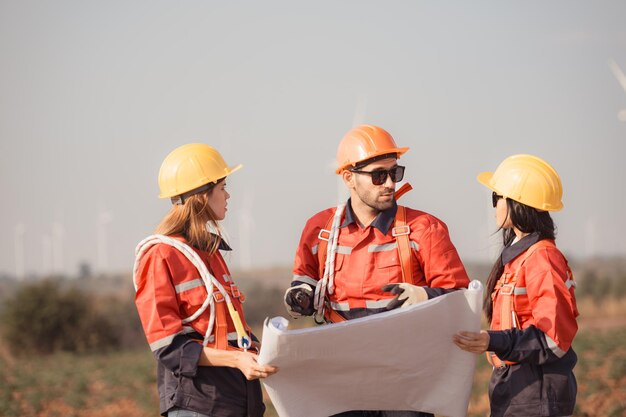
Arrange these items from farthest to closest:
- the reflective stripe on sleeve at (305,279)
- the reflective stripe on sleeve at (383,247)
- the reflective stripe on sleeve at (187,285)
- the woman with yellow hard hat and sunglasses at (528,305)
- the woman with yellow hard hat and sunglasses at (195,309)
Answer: the reflective stripe on sleeve at (305,279), the reflective stripe on sleeve at (383,247), the woman with yellow hard hat and sunglasses at (528,305), the reflective stripe on sleeve at (187,285), the woman with yellow hard hat and sunglasses at (195,309)

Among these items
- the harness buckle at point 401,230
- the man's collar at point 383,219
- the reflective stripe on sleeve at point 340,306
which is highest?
the man's collar at point 383,219

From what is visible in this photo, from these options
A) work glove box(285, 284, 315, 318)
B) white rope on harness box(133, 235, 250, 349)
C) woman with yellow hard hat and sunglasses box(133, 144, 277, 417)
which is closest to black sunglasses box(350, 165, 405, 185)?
work glove box(285, 284, 315, 318)

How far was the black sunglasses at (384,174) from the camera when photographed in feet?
18.9

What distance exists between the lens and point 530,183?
565 centimetres

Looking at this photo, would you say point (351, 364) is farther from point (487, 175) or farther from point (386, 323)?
point (487, 175)

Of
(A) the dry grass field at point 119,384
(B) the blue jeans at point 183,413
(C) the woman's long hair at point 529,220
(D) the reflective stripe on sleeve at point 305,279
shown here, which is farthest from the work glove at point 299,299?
(A) the dry grass field at point 119,384

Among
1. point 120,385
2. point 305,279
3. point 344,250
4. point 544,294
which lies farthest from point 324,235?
point 120,385

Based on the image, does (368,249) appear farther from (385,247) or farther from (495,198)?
(495,198)

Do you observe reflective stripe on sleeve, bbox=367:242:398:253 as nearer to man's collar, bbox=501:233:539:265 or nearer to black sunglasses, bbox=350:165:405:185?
black sunglasses, bbox=350:165:405:185

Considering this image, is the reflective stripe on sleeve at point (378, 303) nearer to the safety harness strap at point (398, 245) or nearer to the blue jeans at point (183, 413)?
the safety harness strap at point (398, 245)

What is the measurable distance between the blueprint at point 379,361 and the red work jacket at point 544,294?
0.35m

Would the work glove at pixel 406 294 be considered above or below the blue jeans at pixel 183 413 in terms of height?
above

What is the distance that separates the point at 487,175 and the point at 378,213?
0.76m

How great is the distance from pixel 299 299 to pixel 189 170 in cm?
104
